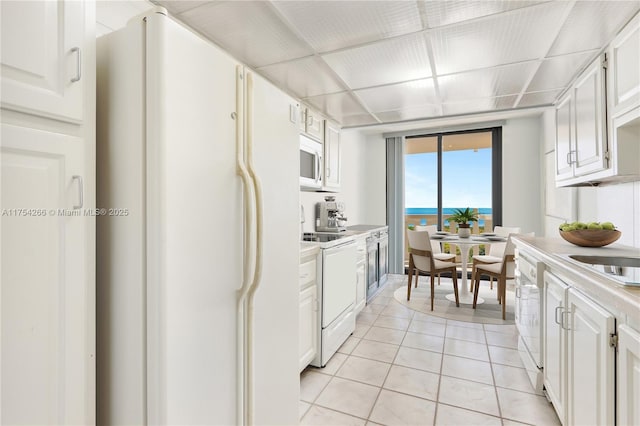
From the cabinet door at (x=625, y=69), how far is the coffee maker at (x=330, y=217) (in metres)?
2.61

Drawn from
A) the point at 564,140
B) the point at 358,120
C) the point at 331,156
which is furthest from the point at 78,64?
the point at 358,120

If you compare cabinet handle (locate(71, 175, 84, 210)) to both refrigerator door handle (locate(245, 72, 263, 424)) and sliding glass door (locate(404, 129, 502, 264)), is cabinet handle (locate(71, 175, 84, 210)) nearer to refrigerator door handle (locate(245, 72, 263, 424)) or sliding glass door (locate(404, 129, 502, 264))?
refrigerator door handle (locate(245, 72, 263, 424))

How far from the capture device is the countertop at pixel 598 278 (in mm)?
994

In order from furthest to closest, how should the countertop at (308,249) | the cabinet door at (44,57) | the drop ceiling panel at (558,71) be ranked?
the drop ceiling panel at (558,71) < the countertop at (308,249) < the cabinet door at (44,57)

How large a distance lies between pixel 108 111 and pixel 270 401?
1.34 metres

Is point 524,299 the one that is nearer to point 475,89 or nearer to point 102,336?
point 475,89

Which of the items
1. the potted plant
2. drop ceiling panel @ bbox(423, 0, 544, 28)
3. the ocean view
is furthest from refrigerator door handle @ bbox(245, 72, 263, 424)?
the ocean view

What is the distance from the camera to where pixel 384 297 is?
4164mm

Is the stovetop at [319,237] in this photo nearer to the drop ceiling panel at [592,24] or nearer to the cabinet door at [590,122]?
the cabinet door at [590,122]

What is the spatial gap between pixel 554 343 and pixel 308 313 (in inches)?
57.6

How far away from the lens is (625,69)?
172 cm

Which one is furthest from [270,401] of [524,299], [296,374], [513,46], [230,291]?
[513,46]

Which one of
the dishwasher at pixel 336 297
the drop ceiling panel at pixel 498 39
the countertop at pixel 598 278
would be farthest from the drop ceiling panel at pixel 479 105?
the dishwasher at pixel 336 297

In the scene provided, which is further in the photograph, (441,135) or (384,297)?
→ (441,135)
